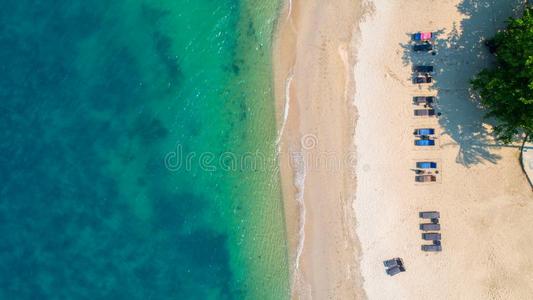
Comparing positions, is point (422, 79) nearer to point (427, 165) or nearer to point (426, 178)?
point (427, 165)

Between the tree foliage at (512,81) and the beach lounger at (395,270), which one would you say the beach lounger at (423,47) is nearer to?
the tree foliage at (512,81)

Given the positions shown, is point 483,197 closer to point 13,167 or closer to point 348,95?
point 348,95

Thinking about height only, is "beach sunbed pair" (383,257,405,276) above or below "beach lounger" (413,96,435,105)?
below

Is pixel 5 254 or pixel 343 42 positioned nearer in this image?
pixel 343 42

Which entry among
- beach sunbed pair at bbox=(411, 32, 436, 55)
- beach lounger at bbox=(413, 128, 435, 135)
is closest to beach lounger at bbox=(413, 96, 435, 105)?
beach lounger at bbox=(413, 128, 435, 135)

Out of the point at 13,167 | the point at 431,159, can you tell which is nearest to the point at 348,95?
the point at 431,159

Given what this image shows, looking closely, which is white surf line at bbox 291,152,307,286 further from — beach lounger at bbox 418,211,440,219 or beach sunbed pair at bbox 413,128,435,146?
beach lounger at bbox 418,211,440,219
